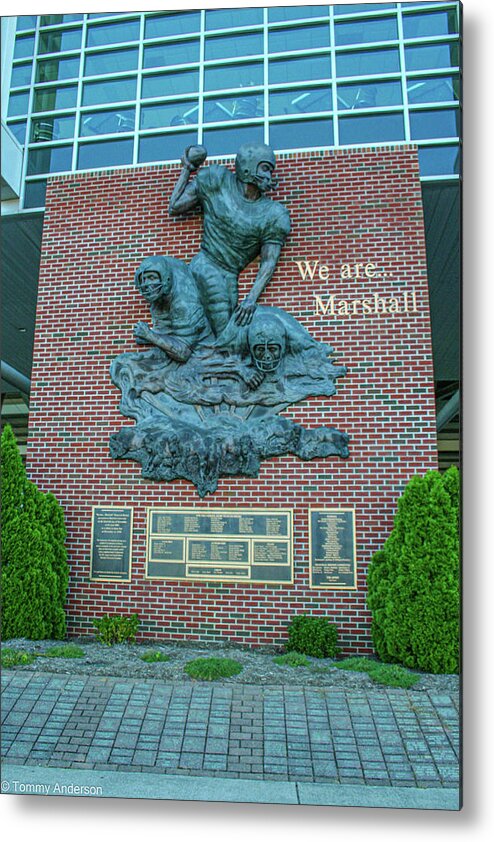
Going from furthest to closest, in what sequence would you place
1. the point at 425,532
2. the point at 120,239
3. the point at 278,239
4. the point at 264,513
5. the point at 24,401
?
the point at 24,401 → the point at 120,239 → the point at 278,239 → the point at 264,513 → the point at 425,532

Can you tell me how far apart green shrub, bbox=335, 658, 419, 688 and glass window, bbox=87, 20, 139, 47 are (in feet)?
21.9

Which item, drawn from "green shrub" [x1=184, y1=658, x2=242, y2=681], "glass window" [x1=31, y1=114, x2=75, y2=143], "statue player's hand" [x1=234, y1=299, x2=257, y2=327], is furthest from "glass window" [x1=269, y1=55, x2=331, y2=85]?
"green shrub" [x1=184, y1=658, x2=242, y2=681]

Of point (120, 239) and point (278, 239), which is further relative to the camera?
point (120, 239)

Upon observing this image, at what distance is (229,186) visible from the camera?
623 cm

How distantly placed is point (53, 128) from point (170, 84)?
1457 mm

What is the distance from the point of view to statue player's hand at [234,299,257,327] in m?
6.08

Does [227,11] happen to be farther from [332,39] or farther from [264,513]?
[264,513]

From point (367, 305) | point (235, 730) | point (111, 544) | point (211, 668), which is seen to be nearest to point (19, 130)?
point (367, 305)

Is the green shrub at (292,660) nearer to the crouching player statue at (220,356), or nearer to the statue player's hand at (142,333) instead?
the crouching player statue at (220,356)

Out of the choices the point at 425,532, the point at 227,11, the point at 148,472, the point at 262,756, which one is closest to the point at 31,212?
the point at 227,11

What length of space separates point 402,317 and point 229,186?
2280 mm

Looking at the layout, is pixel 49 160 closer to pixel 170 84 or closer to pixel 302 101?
pixel 170 84

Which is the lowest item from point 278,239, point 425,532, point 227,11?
point 425,532

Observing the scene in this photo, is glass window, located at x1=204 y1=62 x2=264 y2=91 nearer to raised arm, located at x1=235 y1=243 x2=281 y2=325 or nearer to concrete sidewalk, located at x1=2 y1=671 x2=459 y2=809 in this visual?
raised arm, located at x1=235 y1=243 x2=281 y2=325
